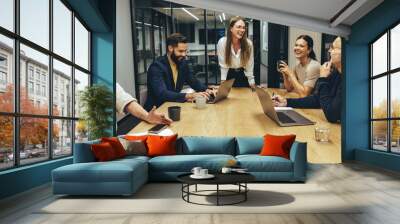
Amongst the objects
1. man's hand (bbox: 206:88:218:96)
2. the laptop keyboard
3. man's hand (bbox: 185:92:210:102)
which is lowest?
the laptop keyboard

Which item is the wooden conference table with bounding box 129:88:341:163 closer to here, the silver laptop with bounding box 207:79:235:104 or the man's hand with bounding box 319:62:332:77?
the silver laptop with bounding box 207:79:235:104

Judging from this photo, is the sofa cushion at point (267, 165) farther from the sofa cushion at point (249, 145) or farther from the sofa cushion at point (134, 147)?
the sofa cushion at point (134, 147)

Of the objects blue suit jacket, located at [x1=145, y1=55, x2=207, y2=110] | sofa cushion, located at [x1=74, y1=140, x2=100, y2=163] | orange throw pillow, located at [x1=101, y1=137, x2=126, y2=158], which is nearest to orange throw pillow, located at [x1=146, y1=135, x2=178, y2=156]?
orange throw pillow, located at [x1=101, y1=137, x2=126, y2=158]

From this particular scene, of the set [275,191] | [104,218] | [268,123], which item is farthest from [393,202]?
[268,123]

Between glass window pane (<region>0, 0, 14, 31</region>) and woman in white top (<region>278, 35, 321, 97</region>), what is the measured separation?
20.8ft

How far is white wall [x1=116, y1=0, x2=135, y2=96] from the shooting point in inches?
382

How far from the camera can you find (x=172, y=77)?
10055mm

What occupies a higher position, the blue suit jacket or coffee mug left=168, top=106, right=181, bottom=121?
the blue suit jacket

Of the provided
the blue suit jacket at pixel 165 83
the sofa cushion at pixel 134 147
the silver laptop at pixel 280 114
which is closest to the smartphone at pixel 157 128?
the blue suit jacket at pixel 165 83

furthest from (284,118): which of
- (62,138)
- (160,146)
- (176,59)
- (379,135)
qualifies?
(62,138)

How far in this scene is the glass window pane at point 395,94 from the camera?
329 inches

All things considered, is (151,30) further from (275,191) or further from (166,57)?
(275,191)

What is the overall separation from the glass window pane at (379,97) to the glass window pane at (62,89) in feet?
21.9

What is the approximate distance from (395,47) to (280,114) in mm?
2902
